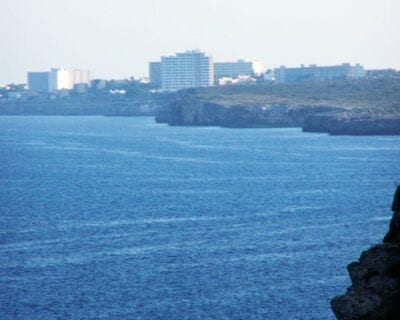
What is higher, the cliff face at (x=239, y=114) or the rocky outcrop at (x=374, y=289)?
the rocky outcrop at (x=374, y=289)

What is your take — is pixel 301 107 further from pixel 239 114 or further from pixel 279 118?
pixel 239 114

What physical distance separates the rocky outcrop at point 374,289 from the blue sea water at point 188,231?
11.4 meters

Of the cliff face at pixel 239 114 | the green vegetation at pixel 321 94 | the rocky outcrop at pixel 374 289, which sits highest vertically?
the rocky outcrop at pixel 374 289

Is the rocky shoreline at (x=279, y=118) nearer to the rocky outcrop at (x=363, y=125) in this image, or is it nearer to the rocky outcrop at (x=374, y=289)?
the rocky outcrop at (x=363, y=125)

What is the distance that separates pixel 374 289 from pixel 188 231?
2931 centimetres

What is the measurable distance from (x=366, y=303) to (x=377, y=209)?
36911mm

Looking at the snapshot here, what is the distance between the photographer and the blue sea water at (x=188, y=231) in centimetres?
3697

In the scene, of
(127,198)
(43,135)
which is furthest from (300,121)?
(127,198)

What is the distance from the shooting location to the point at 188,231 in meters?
51.7

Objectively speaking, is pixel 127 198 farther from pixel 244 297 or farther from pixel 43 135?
pixel 43 135

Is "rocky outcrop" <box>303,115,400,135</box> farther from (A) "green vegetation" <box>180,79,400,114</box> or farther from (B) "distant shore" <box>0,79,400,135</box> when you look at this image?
(A) "green vegetation" <box>180,79,400,114</box>

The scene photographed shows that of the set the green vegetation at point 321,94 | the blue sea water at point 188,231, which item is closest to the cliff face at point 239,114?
the green vegetation at point 321,94

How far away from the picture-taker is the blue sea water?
3697cm

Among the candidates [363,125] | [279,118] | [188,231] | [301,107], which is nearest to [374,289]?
[188,231]
